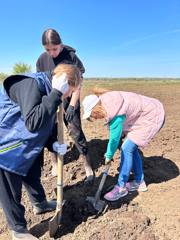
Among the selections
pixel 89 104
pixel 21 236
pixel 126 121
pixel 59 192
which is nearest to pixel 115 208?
pixel 59 192

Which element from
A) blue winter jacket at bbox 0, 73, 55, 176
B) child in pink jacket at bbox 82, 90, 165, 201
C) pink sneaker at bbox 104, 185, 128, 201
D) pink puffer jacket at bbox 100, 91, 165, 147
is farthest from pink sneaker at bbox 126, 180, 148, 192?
blue winter jacket at bbox 0, 73, 55, 176

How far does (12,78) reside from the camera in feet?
10.6

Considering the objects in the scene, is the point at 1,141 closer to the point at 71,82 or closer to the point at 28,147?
the point at 28,147

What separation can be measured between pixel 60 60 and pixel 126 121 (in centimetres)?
121

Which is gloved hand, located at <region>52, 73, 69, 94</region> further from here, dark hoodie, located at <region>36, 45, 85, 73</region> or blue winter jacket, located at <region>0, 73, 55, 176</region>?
dark hoodie, located at <region>36, 45, 85, 73</region>

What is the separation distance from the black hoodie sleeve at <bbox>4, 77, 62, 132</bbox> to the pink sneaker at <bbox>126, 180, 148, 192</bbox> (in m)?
1.99

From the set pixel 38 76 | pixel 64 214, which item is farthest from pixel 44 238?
pixel 38 76

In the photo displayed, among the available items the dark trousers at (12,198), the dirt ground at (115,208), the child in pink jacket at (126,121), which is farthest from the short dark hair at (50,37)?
the dirt ground at (115,208)

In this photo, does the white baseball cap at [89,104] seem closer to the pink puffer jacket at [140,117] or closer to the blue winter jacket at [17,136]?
the pink puffer jacket at [140,117]

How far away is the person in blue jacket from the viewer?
10.2ft

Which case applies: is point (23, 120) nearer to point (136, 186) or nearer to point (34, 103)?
point (34, 103)

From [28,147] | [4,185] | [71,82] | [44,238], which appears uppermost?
[71,82]

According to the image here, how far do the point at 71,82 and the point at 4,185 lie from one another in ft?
3.91

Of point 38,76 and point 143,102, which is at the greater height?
point 38,76
